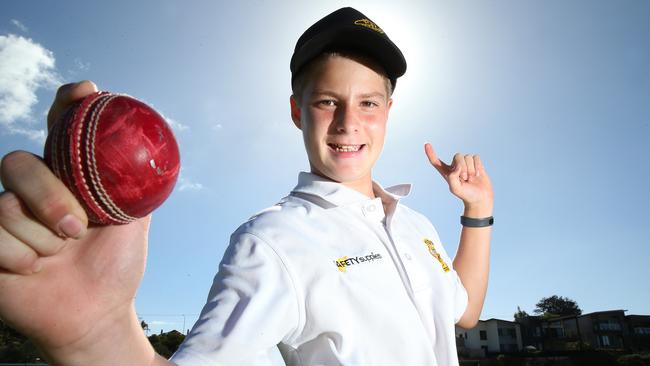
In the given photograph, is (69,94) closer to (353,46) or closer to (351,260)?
(351,260)

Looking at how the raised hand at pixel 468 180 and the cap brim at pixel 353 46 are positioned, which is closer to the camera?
the cap brim at pixel 353 46

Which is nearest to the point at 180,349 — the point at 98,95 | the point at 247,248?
the point at 247,248

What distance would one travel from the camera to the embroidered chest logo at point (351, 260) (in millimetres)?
2160

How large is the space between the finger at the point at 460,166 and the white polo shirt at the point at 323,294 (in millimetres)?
1152

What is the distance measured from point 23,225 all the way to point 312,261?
121cm

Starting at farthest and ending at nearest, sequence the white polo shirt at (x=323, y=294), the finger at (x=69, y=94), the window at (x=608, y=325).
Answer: the window at (x=608, y=325)
the white polo shirt at (x=323, y=294)
the finger at (x=69, y=94)

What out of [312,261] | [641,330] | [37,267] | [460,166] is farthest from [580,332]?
[37,267]

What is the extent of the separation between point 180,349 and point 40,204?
0.79 m

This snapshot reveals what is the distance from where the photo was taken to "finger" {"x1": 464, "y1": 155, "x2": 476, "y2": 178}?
3600 mm

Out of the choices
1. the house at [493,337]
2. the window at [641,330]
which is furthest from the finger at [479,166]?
the window at [641,330]

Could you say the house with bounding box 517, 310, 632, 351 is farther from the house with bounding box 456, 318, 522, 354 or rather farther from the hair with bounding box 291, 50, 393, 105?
the hair with bounding box 291, 50, 393, 105

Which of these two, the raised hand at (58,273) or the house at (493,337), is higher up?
the house at (493,337)

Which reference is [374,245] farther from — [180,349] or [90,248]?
[90,248]

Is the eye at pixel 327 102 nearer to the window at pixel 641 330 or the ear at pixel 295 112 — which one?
the ear at pixel 295 112
